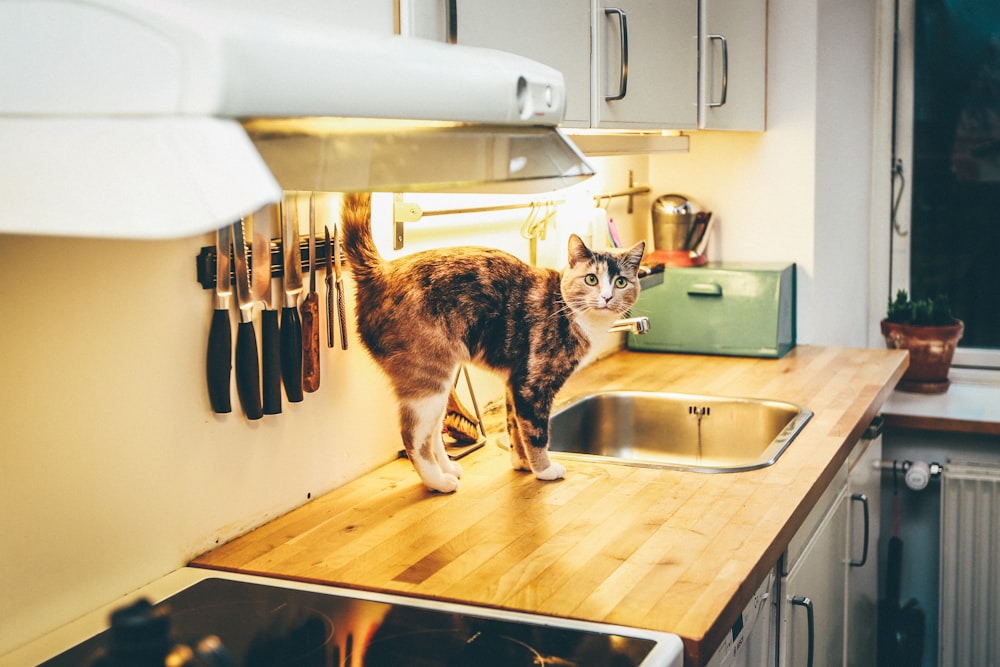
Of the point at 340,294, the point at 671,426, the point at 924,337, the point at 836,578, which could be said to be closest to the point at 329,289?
the point at 340,294

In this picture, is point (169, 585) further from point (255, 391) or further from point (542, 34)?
point (542, 34)

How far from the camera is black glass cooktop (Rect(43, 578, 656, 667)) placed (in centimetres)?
121

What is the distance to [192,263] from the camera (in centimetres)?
147

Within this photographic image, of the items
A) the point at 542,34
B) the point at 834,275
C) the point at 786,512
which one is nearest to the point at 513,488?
the point at 786,512

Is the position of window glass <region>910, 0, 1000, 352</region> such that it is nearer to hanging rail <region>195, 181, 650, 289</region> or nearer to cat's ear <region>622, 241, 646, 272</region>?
hanging rail <region>195, 181, 650, 289</region>

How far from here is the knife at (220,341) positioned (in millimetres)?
1495

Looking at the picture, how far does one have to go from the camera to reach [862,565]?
2627 millimetres

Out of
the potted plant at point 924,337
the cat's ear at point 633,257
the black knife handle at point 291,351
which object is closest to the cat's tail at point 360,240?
the black knife handle at point 291,351

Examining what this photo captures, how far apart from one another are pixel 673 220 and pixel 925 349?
2.83ft

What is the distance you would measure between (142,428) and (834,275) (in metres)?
2.50

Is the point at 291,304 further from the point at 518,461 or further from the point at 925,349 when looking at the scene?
the point at 925,349

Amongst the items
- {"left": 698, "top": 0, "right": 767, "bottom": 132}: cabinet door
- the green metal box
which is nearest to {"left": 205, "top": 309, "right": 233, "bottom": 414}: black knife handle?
{"left": 698, "top": 0, "right": 767, "bottom": 132}: cabinet door

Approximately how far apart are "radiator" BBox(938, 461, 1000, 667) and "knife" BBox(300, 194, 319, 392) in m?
2.07

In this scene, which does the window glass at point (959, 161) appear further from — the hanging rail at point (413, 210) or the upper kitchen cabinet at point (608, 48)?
the hanging rail at point (413, 210)
